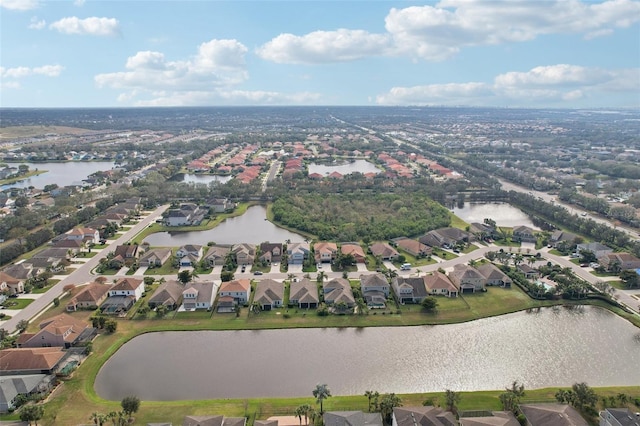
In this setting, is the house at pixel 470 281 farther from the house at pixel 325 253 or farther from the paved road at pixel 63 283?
the paved road at pixel 63 283

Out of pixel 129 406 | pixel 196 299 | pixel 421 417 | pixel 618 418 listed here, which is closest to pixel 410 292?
pixel 421 417

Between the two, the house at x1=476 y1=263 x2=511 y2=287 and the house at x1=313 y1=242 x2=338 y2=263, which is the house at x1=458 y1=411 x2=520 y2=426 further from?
the house at x1=313 y1=242 x2=338 y2=263

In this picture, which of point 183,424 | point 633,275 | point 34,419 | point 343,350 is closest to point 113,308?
point 34,419

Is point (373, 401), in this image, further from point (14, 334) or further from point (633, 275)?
point (633, 275)

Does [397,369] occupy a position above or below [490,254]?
below

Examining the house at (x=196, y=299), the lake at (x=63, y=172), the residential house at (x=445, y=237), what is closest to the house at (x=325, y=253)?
the residential house at (x=445, y=237)

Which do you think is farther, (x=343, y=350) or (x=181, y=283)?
(x=181, y=283)

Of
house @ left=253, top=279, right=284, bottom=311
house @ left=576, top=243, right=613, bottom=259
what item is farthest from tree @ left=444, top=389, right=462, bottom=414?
house @ left=576, top=243, right=613, bottom=259

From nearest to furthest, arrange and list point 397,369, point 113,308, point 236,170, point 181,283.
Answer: point 397,369
point 113,308
point 181,283
point 236,170
